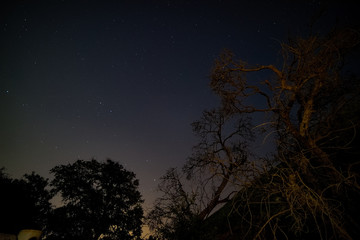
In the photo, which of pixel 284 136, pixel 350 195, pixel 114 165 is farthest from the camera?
pixel 114 165

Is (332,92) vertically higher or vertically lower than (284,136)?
higher

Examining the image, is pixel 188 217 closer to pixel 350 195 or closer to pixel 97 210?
pixel 350 195

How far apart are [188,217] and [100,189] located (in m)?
22.4

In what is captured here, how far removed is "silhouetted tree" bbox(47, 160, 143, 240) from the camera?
21.5 m

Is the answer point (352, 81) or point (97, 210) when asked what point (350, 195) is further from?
point (97, 210)

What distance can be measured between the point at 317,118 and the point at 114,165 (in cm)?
2577

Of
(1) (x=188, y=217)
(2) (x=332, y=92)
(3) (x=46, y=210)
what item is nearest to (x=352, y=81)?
(2) (x=332, y=92)

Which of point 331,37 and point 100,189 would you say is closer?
point 331,37

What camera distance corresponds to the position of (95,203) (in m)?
23.3

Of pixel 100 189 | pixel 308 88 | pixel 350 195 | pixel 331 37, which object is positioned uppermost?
pixel 100 189

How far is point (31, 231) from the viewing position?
4871 millimetres

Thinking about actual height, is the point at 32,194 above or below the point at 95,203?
above

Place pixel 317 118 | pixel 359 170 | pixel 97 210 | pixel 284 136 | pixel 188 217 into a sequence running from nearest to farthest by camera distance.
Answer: pixel 284 136 → pixel 317 118 → pixel 359 170 → pixel 188 217 → pixel 97 210

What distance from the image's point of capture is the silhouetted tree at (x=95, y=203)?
21547 millimetres
